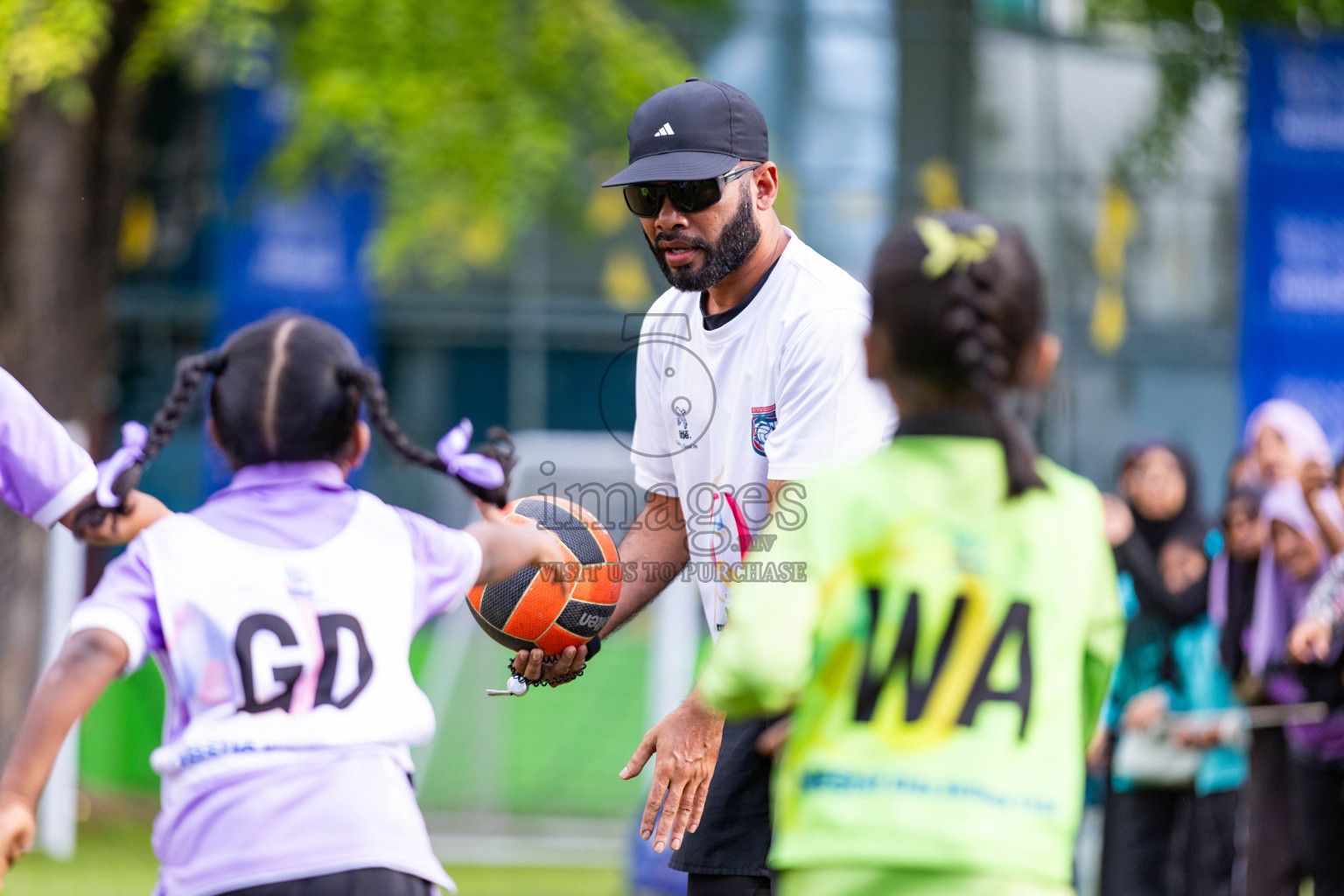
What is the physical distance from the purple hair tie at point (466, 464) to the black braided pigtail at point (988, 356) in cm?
128

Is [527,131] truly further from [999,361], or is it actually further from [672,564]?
[999,361]

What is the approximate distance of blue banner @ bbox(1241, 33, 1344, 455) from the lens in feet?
36.9

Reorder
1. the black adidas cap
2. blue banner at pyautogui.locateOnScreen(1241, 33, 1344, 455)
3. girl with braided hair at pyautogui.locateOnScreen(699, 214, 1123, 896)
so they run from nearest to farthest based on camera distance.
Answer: girl with braided hair at pyautogui.locateOnScreen(699, 214, 1123, 896) < the black adidas cap < blue banner at pyautogui.locateOnScreen(1241, 33, 1344, 455)

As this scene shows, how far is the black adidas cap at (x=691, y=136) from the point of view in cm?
418

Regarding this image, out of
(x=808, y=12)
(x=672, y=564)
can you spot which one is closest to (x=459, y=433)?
(x=672, y=564)

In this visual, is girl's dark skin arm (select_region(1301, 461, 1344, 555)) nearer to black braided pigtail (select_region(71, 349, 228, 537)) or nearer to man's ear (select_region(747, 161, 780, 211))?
man's ear (select_region(747, 161, 780, 211))

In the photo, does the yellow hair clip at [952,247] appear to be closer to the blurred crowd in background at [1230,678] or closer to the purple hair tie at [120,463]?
the purple hair tie at [120,463]

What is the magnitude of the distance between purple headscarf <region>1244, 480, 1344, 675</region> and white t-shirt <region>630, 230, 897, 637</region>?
3611 millimetres

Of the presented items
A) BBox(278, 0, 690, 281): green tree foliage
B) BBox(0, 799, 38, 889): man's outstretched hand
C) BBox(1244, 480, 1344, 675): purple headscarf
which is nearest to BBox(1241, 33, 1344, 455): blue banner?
BBox(278, 0, 690, 281): green tree foliage

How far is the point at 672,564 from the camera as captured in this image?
14.8ft

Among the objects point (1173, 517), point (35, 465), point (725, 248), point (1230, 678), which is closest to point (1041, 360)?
point (725, 248)

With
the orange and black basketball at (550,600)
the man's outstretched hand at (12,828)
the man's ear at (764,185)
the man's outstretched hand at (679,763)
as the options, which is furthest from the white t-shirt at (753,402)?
the man's outstretched hand at (12,828)

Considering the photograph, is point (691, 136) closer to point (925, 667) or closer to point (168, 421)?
point (168, 421)

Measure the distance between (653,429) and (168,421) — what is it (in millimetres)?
1452
